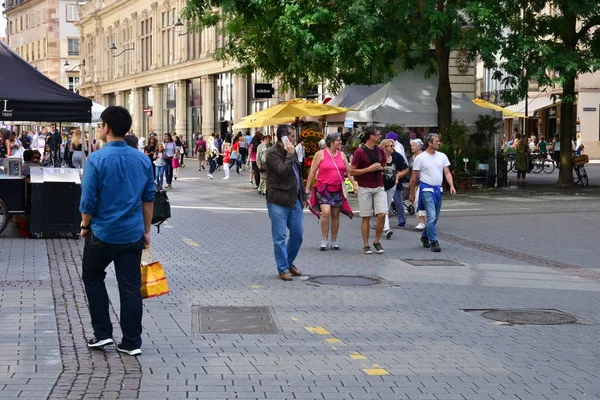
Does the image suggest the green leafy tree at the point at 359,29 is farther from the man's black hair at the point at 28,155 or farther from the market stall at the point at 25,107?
the market stall at the point at 25,107

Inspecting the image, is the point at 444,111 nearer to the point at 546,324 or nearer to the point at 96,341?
the point at 546,324

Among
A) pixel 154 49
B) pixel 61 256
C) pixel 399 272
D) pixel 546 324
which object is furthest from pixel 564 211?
pixel 154 49

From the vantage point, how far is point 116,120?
772 centimetres

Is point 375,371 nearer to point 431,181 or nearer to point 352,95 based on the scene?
point 431,181

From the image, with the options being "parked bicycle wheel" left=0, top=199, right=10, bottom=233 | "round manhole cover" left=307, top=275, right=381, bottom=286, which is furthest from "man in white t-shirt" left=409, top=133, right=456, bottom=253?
"parked bicycle wheel" left=0, top=199, right=10, bottom=233

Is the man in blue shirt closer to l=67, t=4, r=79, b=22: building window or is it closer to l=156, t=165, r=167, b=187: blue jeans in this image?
l=156, t=165, r=167, b=187: blue jeans

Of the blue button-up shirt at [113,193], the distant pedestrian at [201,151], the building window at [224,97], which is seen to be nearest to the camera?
→ the blue button-up shirt at [113,193]

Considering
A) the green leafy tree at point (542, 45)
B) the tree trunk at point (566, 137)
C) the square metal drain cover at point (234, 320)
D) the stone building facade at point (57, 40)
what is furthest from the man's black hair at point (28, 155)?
the stone building facade at point (57, 40)

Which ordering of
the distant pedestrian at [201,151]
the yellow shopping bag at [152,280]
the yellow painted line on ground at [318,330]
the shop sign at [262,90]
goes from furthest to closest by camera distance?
the distant pedestrian at [201,151], the shop sign at [262,90], the yellow painted line on ground at [318,330], the yellow shopping bag at [152,280]

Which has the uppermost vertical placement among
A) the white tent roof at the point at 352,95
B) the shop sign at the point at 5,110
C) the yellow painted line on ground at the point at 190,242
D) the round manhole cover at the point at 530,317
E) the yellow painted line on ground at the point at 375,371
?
the white tent roof at the point at 352,95

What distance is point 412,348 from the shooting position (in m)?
8.23

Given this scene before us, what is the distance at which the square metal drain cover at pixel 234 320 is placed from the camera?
891 cm

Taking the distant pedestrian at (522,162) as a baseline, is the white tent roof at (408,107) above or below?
above

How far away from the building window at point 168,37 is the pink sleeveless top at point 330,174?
4998cm
